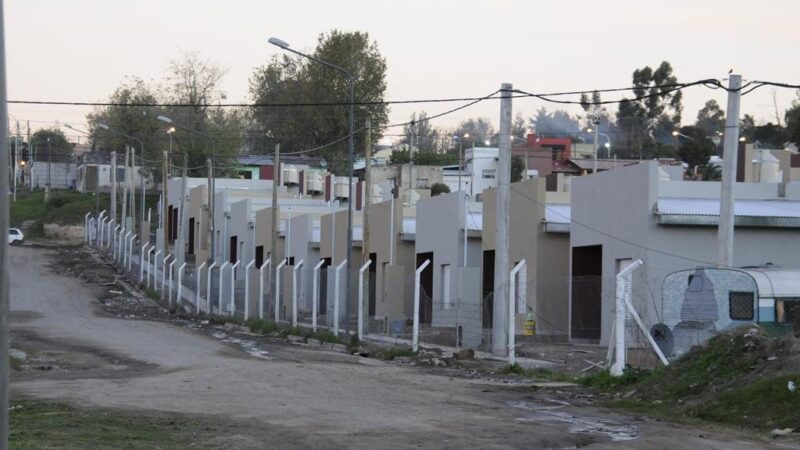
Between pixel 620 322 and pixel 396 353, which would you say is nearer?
pixel 620 322

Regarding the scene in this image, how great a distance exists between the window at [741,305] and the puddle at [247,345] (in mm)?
10888

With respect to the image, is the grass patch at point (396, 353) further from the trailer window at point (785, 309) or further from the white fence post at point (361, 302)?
the trailer window at point (785, 309)

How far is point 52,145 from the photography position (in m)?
157

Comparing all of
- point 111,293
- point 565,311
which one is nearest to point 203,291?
point 111,293

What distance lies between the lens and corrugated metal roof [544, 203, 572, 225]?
3503 centimetres

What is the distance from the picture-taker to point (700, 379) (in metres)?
17.2

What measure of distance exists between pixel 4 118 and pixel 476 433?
24.9 feet

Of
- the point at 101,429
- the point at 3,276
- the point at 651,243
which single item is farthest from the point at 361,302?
the point at 3,276

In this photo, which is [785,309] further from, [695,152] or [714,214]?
[695,152]

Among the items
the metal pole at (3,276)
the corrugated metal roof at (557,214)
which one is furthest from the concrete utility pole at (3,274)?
the corrugated metal roof at (557,214)

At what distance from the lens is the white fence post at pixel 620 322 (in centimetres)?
1962

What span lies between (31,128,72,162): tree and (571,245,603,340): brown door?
410 ft

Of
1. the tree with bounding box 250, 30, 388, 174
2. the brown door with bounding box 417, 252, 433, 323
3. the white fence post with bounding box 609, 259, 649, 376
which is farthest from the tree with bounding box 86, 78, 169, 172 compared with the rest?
the white fence post with bounding box 609, 259, 649, 376

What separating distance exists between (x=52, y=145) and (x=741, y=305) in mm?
Result: 142776
